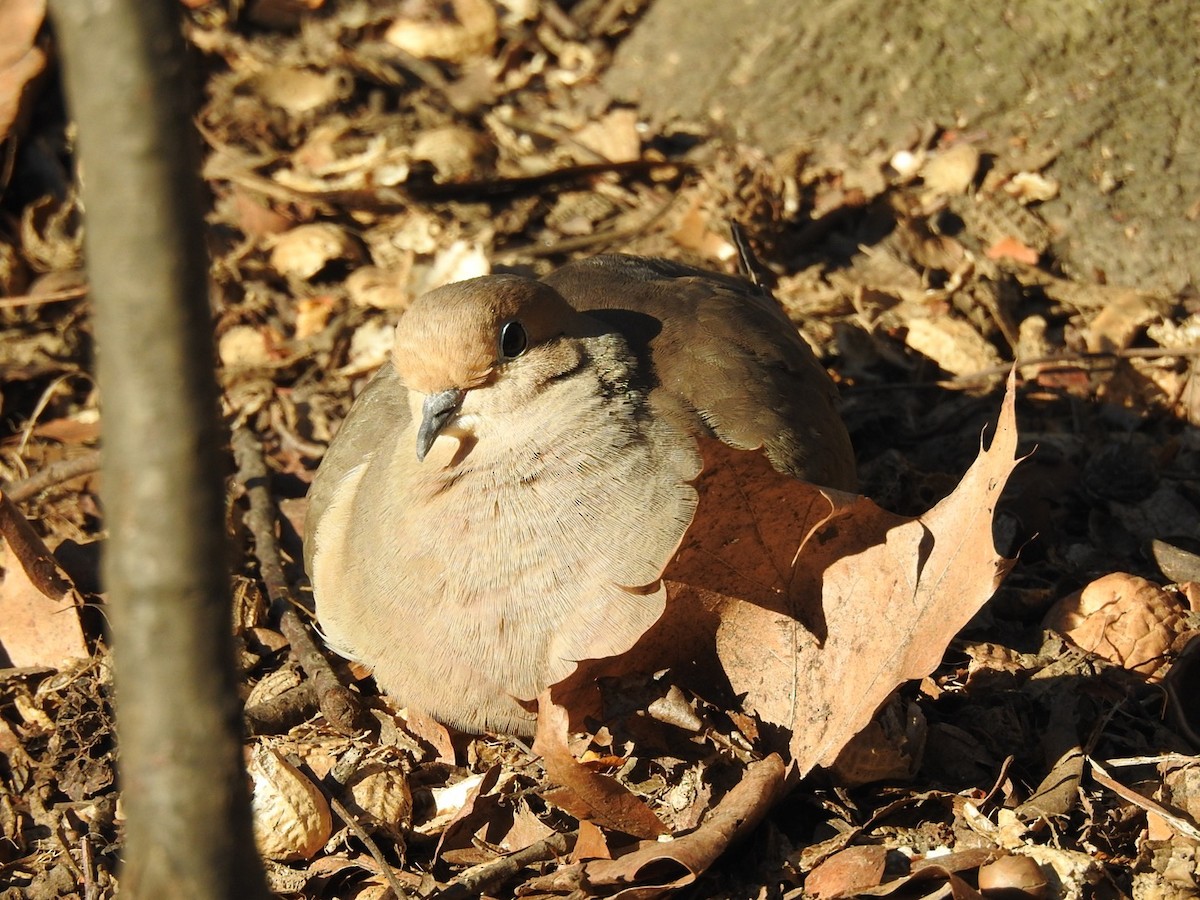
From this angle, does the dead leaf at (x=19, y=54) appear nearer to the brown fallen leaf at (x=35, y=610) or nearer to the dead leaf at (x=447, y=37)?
the dead leaf at (x=447, y=37)

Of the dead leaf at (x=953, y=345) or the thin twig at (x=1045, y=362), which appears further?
the dead leaf at (x=953, y=345)

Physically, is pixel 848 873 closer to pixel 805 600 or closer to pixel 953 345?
pixel 805 600

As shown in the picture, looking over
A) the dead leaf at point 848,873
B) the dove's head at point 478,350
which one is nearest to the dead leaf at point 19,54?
the dove's head at point 478,350

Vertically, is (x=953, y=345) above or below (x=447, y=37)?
below

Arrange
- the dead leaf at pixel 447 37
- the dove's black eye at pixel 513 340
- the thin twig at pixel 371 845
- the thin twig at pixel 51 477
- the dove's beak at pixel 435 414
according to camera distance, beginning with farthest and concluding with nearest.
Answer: the dead leaf at pixel 447 37 → the thin twig at pixel 51 477 → the dove's black eye at pixel 513 340 → the dove's beak at pixel 435 414 → the thin twig at pixel 371 845

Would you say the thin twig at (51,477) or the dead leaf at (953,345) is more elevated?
the thin twig at (51,477)

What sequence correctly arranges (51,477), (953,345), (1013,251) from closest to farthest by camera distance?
(51,477) < (953,345) < (1013,251)

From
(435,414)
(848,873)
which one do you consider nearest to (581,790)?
(848,873)
